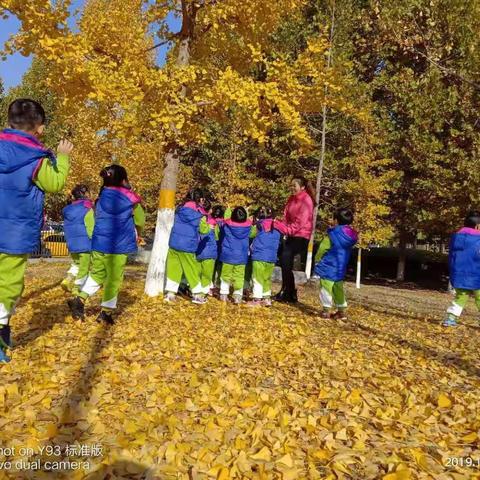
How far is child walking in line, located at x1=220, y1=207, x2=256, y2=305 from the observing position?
27.6ft

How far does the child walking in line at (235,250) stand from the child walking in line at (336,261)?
144 centimetres

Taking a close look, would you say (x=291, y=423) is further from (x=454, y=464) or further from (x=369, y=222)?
(x=369, y=222)

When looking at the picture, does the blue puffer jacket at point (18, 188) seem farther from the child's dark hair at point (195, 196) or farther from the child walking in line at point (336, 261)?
the child walking in line at point (336, 261)

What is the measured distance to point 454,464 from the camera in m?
2.89

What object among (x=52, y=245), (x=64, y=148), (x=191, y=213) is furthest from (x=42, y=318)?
(x=52, y=245)

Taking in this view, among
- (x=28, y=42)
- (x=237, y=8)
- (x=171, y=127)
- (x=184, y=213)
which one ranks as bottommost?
(x=184, y=213)

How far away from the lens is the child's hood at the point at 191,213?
786 centimetres

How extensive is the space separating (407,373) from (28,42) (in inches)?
282

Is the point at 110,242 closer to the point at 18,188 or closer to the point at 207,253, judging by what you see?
the point at 18,188

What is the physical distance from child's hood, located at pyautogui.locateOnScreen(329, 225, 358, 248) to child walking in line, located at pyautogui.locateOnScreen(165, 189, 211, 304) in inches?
81.1

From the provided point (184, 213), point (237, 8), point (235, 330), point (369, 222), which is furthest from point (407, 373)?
point (369, 222)

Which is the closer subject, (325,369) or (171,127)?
(325,369)

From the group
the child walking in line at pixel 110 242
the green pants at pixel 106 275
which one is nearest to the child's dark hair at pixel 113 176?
the child walking in line at pixel 110 242

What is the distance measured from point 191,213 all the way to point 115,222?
1.94 m
